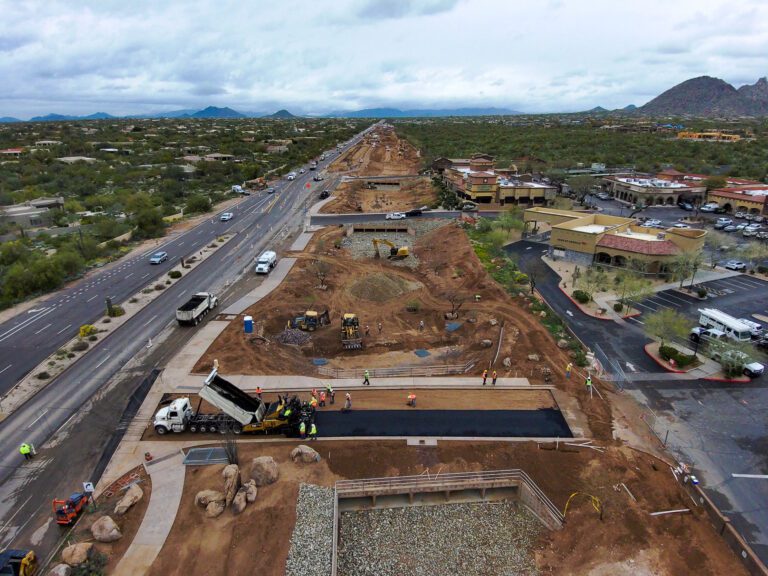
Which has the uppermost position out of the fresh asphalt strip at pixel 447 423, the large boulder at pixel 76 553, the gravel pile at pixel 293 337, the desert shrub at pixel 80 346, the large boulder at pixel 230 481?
the large boulder at pixel 230 481

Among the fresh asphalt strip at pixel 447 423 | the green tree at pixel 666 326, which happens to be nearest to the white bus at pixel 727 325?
the green tree at pixel 666 326

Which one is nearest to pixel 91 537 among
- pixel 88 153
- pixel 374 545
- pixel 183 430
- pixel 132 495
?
pixel 132 495

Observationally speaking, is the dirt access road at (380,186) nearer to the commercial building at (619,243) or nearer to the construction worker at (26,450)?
the commercial building at (619,243)

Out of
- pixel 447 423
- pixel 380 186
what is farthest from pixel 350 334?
pixel 380 186

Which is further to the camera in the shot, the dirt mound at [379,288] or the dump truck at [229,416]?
the dirt mound at [379,288]

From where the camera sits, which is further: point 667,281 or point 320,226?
point 320,226

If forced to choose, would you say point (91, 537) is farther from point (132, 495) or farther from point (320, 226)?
point (320, 226)

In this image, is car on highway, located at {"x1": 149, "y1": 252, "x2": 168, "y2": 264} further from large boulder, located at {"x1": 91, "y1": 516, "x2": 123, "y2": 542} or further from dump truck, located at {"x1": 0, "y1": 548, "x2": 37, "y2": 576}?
dump truck, located at {"x1": 0, "y1": 548, "x2": 37, "y2": 576}
